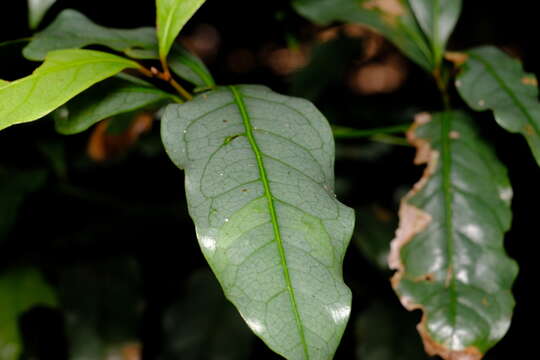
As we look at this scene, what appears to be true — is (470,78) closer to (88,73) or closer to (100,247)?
(88,73)

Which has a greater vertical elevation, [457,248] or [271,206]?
[271,206]

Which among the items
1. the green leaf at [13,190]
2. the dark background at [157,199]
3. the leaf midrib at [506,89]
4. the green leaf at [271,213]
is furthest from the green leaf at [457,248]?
the green leaf at [13,190]

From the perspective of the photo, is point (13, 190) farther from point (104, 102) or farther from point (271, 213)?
point (271, 213)

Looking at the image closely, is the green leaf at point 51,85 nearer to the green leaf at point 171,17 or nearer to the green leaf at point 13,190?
the green leaf at point 171,17

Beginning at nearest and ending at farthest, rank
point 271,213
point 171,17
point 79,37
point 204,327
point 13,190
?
1. point 271,213
2. point 171,17
3. point 79,37
4. point 13,190
5. point 204,327

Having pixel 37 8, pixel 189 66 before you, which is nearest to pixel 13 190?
pixel 37 8

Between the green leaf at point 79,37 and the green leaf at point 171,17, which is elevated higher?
the green leaf at point 171,17

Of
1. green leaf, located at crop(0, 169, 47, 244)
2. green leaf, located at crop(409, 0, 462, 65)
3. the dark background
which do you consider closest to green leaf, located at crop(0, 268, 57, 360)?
the dark background

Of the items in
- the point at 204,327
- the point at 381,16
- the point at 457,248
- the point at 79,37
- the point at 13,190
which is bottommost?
the point at 204,327
